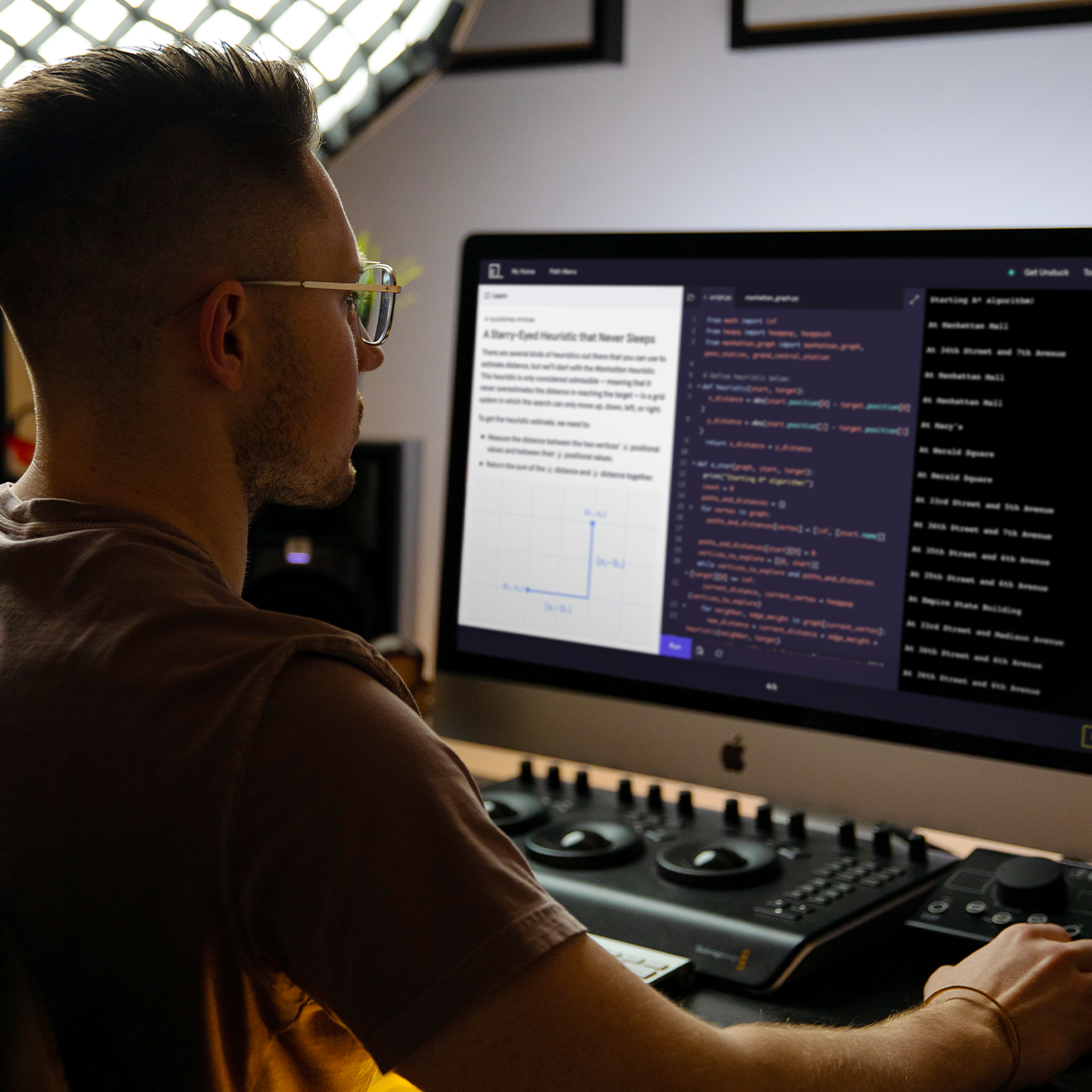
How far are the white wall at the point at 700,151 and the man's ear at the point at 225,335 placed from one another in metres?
1.06

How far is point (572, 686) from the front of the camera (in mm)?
1015

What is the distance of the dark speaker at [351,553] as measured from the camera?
1.35 metres

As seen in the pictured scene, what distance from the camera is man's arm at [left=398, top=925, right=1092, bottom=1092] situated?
461mm

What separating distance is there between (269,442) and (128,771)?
0.83 feet

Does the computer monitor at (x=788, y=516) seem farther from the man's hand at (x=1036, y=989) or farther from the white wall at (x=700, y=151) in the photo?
the white wall at (x=700, y=151)

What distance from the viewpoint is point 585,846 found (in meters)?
0.91

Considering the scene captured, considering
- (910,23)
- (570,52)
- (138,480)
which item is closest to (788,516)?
(138,480)

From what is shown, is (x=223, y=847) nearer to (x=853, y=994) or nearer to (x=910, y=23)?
(x=853, y=994)

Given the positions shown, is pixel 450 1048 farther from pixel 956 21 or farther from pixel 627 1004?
pixel 956 21

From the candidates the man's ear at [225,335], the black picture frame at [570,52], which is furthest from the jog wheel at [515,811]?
the black picture frame at [570,52]

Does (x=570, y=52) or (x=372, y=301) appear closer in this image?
(x=372, y=301)

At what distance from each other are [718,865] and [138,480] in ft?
1.66

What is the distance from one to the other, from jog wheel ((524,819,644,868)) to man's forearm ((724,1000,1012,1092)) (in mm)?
306

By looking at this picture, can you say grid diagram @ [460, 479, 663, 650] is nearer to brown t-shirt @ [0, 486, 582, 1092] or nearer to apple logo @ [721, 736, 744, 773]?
apple logo @ [721, 736, 744, 773]
